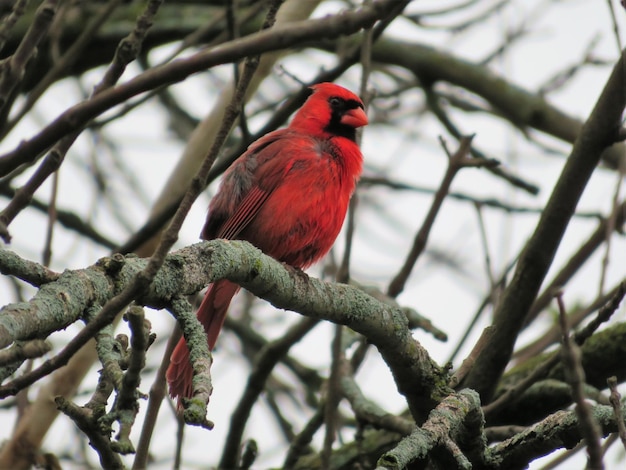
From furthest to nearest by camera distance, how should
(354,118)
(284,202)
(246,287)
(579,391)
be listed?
(354,118)
(284,202)
(246,287)
(579,391)

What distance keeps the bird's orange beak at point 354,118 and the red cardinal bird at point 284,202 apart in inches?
5.2

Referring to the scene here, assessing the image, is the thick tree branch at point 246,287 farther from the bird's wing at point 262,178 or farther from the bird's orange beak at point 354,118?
the bird's orange beak at point 354,118

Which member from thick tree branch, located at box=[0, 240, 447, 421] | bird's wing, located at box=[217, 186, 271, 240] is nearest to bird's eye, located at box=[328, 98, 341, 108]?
bird's wing, located at box=[217, 186, 271, 240]

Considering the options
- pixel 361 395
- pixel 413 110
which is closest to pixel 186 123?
pixel 413 110

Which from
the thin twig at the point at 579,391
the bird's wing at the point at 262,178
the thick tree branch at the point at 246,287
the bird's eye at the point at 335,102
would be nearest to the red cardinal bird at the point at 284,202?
the bird's wing at the point at 262,178

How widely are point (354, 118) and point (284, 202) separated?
92 cm

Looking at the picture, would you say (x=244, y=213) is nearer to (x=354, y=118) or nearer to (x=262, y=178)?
(x=262, y=178)

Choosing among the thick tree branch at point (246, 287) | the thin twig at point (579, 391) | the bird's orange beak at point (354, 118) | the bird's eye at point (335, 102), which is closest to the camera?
the thin twig at point (579, 391)

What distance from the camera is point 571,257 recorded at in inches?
181

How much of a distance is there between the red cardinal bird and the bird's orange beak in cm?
13

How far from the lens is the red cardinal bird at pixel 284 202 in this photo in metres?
4.26

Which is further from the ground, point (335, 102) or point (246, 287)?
point (335, 102)

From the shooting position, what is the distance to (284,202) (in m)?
4.28

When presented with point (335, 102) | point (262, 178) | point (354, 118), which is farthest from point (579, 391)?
point (335, 102)
